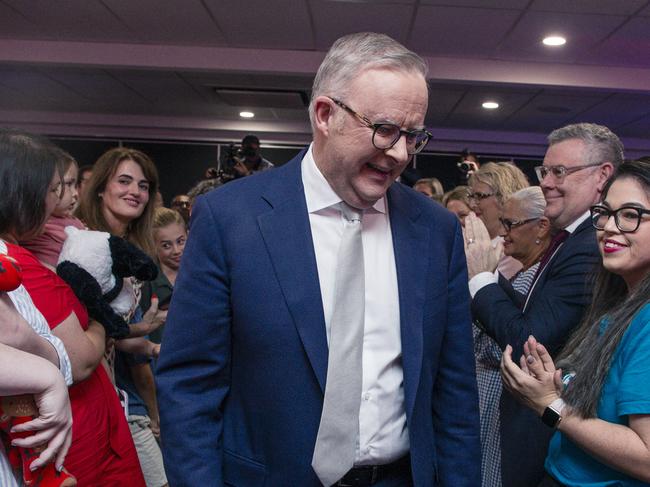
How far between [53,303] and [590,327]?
1274mm

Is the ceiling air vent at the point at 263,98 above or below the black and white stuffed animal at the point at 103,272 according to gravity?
above

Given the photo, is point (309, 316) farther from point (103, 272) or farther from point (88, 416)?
point (103, 272)

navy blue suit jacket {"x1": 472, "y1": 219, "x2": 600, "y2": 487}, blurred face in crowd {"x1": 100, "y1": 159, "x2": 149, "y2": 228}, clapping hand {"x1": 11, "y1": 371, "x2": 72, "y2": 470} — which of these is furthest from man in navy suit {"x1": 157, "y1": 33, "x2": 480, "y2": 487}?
blurred face in crowd {"x1": 100, "y1": 159, "x2": 149, "y2": 228}

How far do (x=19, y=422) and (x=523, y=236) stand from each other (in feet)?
6.64

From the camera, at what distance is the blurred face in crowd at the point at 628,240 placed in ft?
4.54

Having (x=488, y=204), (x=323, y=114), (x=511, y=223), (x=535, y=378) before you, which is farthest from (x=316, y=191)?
(x=488, y=204)

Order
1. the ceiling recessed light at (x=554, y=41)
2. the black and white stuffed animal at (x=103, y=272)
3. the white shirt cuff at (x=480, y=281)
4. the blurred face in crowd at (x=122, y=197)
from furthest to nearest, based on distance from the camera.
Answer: the ceiling recessed light at (x=554, y=41)
the blurred face in crowd at (x=122, y=197)
the white shirt cuff at (x=480, y=281)
the black and white stuffed animal at (x=103, y=272)

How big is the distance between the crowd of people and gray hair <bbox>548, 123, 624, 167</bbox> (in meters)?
0.59

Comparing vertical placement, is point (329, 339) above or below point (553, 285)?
below

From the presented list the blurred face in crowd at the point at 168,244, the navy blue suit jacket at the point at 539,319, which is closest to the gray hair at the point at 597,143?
the navy blue suit jacket at the point at 539,319

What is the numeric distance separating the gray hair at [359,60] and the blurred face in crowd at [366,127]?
0.01m

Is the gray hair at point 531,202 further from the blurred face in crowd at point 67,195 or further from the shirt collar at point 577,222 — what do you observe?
the blurred face in crowd at point 67,195

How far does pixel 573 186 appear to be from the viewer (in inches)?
78.5

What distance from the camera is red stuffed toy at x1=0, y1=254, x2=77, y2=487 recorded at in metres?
0.98
